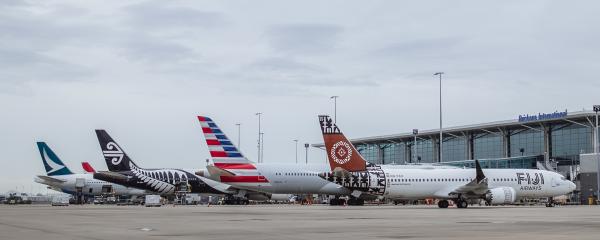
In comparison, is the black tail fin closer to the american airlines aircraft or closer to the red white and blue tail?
the american airlines aircraft

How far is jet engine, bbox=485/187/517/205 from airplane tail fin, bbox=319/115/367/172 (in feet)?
35.3

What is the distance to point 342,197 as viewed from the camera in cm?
8188

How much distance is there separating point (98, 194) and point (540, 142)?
6833cm

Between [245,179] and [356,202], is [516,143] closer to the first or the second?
[356,202]

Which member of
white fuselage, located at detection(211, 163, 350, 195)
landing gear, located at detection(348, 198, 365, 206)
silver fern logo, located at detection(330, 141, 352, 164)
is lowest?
landing gear, located at detection(348, 198, 365, 206)

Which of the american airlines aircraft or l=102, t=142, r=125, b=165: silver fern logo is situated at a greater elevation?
l=102, t=142, r=125, b=165: silver fern logo

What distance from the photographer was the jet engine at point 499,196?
60531mm

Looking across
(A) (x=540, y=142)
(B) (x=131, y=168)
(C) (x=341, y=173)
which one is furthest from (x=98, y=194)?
(A) (x=540, y=142)

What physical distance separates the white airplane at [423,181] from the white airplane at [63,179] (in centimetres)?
4337

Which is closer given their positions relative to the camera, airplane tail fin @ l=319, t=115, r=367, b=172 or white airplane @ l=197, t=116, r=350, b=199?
airplane tail fin @ l=319, t=115, r=367, b=172

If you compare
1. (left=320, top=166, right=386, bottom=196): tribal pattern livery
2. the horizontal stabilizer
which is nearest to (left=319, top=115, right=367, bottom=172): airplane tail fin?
(left=320, top=166, right=386, bottom=196): tribal pattern livery

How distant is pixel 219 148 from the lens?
73.4 meters

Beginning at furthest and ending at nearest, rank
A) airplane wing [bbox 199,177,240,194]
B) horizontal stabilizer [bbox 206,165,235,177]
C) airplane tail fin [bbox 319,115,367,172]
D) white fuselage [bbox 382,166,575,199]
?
airplane wing [bbox 199,177,240,194] → horizontal stabilizer [bbox 206,165,235,177] → airplane tail fin [bbox 319,115,367,172] → white fuselage [bbox 382,166,575,199]

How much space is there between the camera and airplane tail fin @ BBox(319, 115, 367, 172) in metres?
63.8
